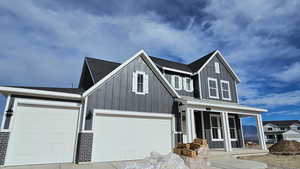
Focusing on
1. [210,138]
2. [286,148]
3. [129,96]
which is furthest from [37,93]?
[286,148]

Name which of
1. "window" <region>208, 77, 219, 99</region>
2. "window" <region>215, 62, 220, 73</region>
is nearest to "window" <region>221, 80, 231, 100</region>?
"window" <region>208, 77, 219, 99</region>

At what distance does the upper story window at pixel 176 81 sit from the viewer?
12.1 meters

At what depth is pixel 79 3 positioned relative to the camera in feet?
27.9

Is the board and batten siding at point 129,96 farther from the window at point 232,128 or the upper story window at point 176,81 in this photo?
the window at point 232,128

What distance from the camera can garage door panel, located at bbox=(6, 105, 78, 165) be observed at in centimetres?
617

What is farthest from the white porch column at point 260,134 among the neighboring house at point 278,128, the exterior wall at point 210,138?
the neighboring house at point 278,128

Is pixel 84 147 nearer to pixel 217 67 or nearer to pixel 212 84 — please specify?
pixel 212 84

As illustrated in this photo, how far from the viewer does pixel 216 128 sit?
1192 centimetres

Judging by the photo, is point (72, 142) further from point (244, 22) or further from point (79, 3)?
point (244, 22)

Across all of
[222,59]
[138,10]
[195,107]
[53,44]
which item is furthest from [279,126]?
[53,44]

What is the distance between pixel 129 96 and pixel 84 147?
316 centimetres

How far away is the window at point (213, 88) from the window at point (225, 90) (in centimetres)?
68

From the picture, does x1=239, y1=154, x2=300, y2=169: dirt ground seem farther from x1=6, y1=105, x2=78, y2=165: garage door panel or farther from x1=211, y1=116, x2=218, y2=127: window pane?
x1=6, y1=105, x2=78, y2=165: garage door panel

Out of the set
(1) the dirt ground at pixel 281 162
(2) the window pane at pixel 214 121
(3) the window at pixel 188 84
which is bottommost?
(1) the dirt ground at pixel 281 162
